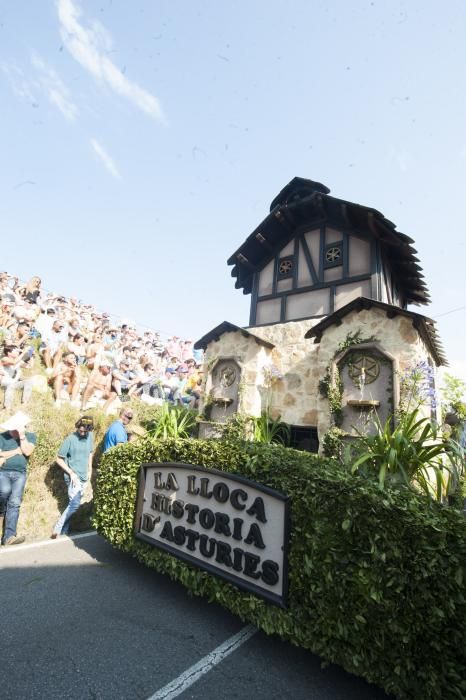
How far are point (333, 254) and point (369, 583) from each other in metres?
8.75

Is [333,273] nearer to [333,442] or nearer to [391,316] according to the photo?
[391,316]

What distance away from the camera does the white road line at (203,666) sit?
87.8 inches

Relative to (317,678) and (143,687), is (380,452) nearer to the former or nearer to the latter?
(317,678)

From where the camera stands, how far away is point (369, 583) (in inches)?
86.3

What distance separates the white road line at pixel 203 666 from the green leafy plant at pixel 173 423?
4.87 m

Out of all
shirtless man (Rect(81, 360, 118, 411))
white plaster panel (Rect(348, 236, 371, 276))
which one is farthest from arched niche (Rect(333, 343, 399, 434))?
shirtless man (Rect(81, 360, 118, 411))

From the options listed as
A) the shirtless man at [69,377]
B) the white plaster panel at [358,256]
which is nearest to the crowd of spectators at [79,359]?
the shirtless man at [69,377]

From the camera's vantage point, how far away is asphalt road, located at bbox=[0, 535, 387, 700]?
2.27m

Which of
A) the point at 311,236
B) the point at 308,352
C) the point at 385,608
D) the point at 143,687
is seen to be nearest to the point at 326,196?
the point at 311,236

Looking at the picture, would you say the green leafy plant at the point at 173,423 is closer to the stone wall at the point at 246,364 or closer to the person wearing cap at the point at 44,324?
the stone wall at the point at 246,364

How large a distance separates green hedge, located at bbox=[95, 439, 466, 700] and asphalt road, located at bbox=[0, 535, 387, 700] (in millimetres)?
273

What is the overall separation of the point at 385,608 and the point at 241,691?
3.93 ft

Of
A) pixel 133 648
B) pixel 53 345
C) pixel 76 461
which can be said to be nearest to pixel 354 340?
pixel 76 461

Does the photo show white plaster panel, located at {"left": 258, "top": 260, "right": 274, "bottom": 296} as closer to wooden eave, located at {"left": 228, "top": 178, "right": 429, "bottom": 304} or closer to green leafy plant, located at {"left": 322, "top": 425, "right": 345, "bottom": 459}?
wooden eave, located at {"left": 228, "top": 178, "right": 429, "bottom": 304}
